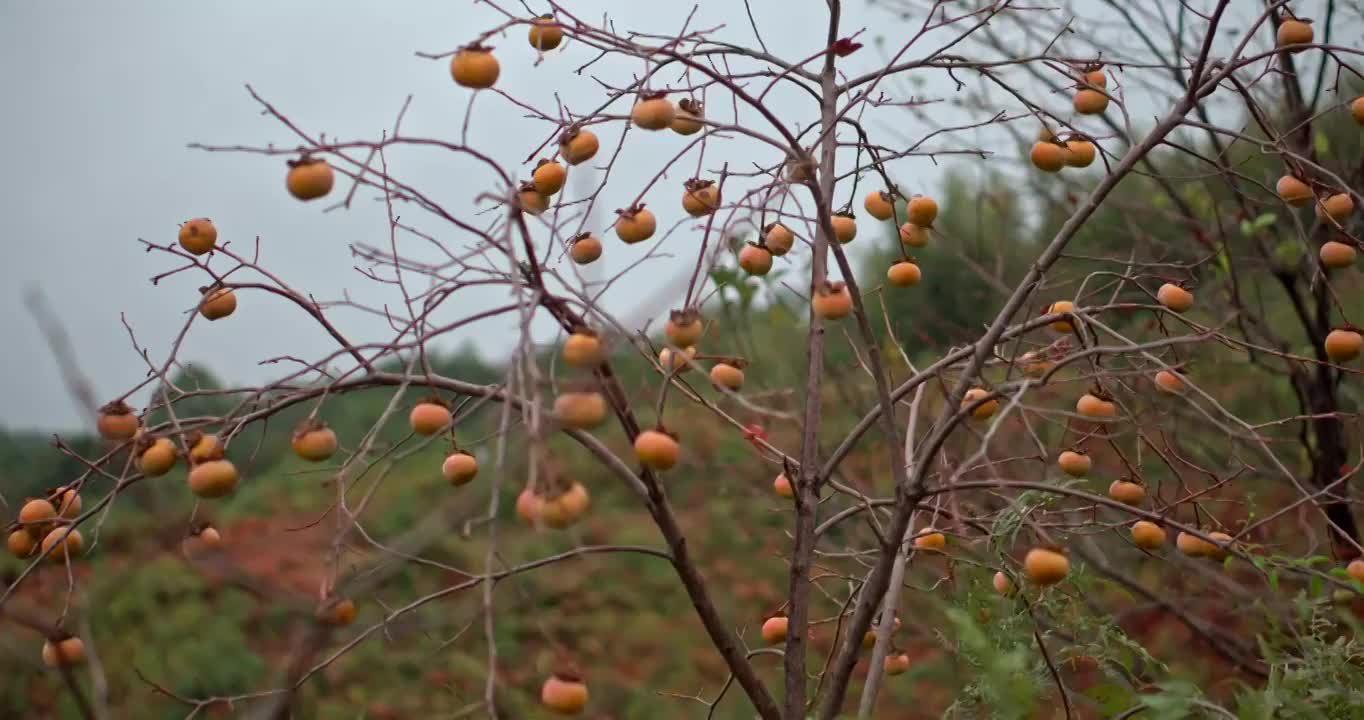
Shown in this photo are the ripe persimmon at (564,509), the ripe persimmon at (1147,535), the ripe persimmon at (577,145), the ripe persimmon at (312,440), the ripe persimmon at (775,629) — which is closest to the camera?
the ripe persimmon at (564,509)

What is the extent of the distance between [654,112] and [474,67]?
0.51 feet

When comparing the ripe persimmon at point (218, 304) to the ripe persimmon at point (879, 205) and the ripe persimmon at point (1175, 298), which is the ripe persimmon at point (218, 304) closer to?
the ripe persimmon at point (879, 205)

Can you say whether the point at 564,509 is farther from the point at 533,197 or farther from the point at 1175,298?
the point at 1175,298

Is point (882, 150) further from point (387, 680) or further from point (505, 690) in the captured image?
point (387, 680)

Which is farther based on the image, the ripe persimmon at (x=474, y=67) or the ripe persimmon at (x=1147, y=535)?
the ripe persimmon at (x=1147, y=535)

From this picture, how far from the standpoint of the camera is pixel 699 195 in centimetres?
99

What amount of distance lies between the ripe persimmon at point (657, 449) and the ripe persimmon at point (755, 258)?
292 mm

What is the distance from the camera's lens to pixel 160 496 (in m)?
0.58

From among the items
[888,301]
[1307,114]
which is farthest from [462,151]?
[888,301]

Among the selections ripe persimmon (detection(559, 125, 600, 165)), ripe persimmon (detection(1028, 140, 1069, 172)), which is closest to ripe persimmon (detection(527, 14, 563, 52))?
ripe persimmon (detection(559, 125, 600, 165))

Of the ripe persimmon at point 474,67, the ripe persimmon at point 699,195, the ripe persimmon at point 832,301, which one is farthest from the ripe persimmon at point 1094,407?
the ripe persimmon at point 474,67

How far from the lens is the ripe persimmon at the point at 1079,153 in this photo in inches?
42.9

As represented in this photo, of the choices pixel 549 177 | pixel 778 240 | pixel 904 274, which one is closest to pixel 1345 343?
pixel 904 274

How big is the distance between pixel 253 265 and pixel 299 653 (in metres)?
0.49
